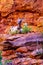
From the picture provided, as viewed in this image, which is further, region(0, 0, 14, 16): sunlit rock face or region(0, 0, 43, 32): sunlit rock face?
region(0, 0, 14, 16): sunlit rock face

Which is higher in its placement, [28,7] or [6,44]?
[28,7]

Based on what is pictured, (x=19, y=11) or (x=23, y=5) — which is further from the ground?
(x=23, y=5)

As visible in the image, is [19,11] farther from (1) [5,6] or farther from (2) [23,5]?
(1) [5,6]

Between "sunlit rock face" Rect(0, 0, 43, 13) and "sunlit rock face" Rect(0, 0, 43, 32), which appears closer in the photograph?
"sunlit rock face" Rect(0, 0, 43, 32)

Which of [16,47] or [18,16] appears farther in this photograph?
[18,16]

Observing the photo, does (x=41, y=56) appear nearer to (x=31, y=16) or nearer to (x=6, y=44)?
(x=6, y=44)

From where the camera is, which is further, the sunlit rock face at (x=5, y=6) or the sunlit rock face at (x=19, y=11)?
the sunlit rock face at (x=5, y=6)

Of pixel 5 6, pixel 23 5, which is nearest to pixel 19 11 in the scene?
pixel 23 5

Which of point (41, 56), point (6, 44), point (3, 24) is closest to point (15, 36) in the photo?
point (6, 44)

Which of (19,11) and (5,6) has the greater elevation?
(5,6)

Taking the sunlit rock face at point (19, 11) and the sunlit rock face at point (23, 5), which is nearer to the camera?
the sunlit rock face at point (19, 11)

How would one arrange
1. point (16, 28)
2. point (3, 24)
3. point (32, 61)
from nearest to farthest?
point (32, 61) < point (16, 28) < point (3, 24)
